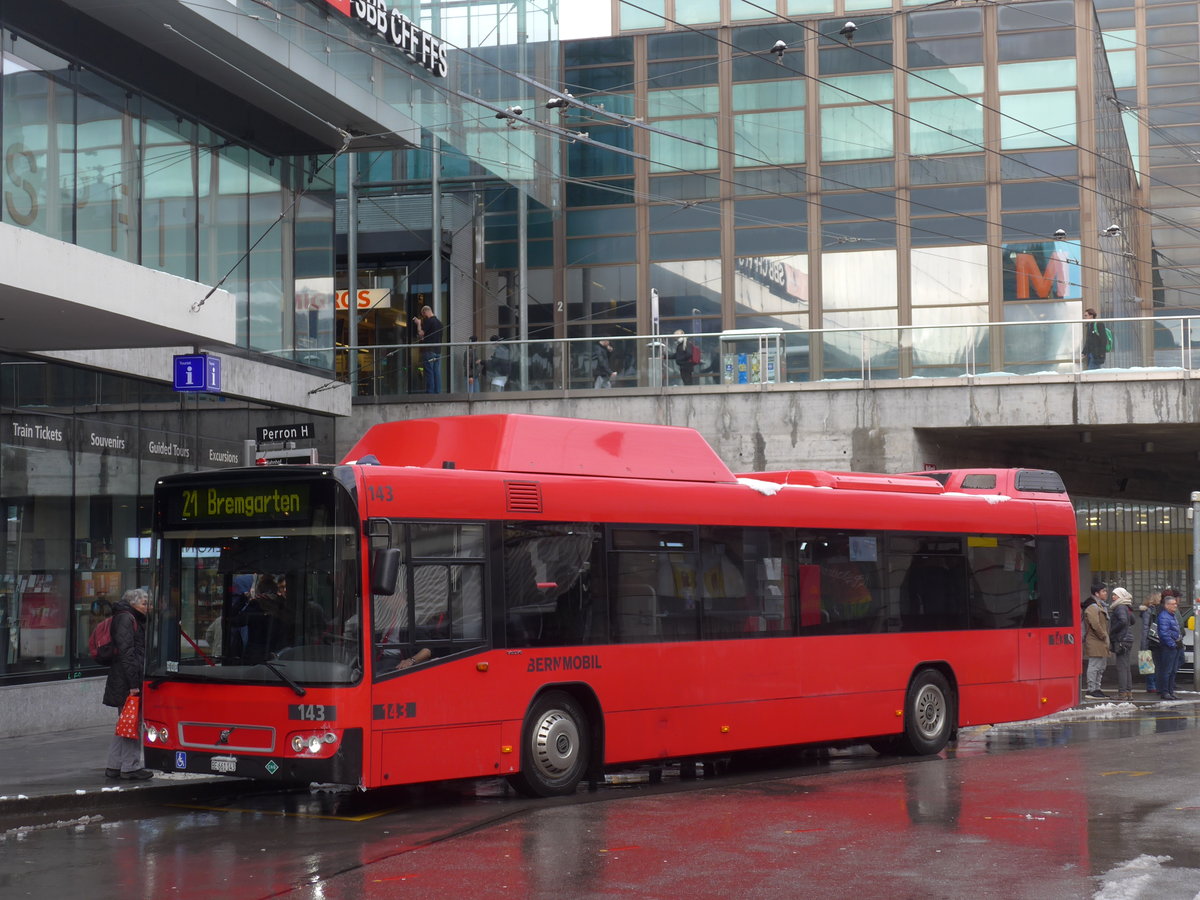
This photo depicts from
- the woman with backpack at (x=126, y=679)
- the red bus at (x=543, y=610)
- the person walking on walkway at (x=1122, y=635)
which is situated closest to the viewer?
the red bus at (x=543, y=610)

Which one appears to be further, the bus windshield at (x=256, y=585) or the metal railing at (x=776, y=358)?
the metal railing at (x=776, y=358)

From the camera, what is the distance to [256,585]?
11016 millimetres

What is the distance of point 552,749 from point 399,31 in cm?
1278

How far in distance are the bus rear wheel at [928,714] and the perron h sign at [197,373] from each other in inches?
328

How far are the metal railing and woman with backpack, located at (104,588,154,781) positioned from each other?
11.7 metres

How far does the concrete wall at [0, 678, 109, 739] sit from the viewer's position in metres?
16.2

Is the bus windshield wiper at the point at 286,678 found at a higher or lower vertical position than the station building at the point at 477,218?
lower

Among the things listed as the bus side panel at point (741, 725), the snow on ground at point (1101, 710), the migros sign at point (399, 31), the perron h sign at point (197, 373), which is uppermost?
the migros sign at point (399, 31)

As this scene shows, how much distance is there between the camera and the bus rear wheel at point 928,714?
1527cm

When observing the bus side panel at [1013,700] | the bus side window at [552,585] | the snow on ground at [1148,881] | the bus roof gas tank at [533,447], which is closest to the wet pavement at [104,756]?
the bus side panel at [1013,700]

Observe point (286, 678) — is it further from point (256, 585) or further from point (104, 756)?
point (104, 756)

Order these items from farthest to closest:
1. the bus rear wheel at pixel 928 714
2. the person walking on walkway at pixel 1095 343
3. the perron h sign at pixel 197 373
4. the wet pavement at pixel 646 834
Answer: the person walking on walkway at pixel 1095 343, the perron h sign at pixel 197 373, the bus rear wheel at pixel 928 714, the wet pavement at pixel 646 834

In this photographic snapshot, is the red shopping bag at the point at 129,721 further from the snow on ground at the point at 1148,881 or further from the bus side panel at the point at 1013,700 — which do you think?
the bus side panel at the point at 1013,700

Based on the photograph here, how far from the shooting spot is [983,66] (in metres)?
38.8
